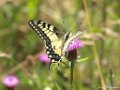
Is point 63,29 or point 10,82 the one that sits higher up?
point 63,29

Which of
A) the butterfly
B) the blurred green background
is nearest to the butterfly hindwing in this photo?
the butterfly

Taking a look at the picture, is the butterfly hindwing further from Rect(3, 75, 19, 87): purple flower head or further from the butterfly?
Rect(3, 75, 19, 87): purple flower head

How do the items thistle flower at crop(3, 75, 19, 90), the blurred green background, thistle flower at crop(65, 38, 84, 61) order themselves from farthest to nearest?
the blurred green background → thistle flower at crop(3, 75, 19, 90) → thistle flower at crop(65, 38, 84, 61)

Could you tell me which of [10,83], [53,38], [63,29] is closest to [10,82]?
[10,83]

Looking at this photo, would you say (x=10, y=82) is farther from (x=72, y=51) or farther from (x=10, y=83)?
(x=72, y=51)

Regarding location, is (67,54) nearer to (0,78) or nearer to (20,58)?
(0,78)

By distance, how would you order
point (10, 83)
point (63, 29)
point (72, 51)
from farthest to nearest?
point (63, 29) → point (10, 83) → point (72, 51)
